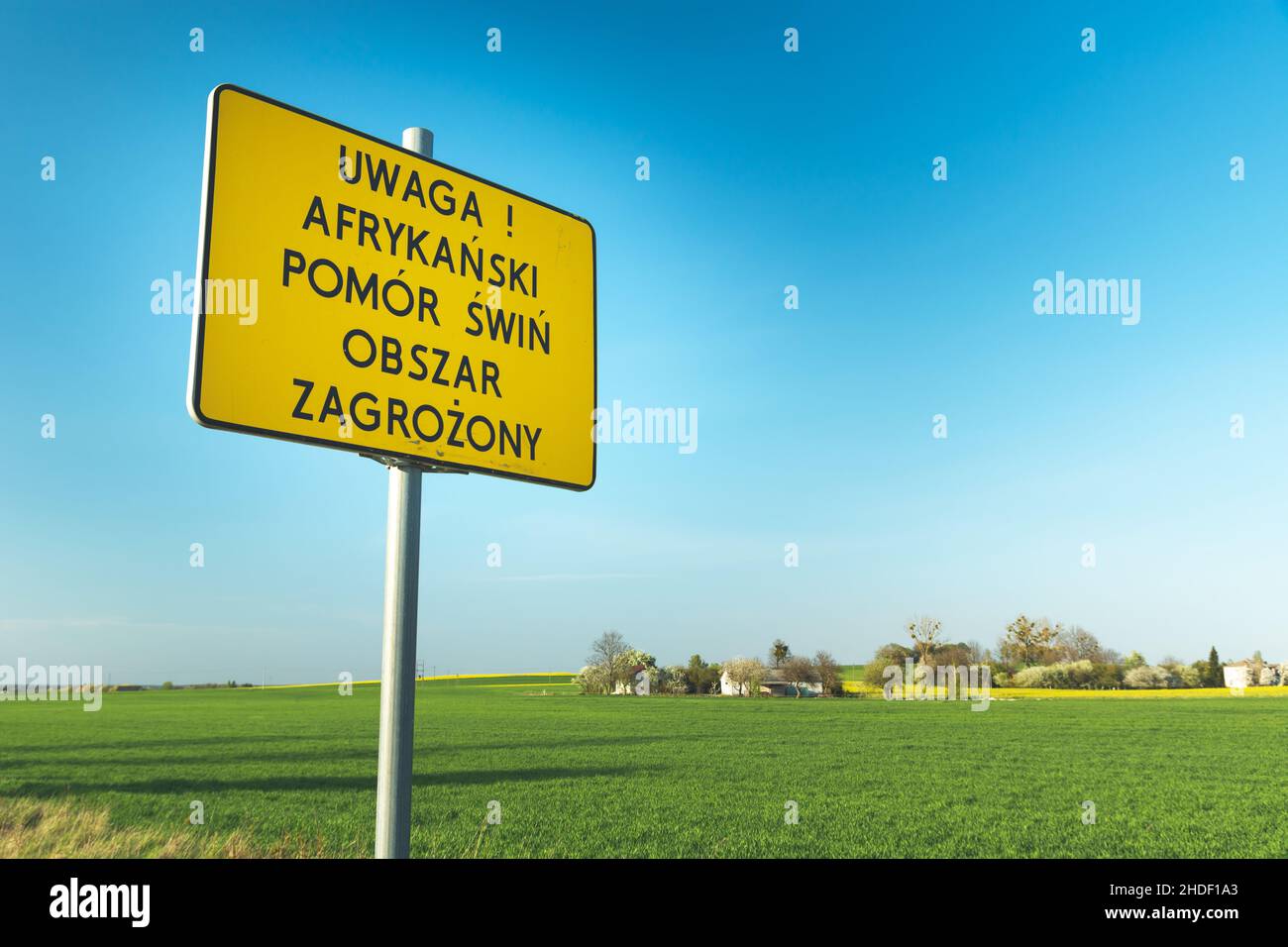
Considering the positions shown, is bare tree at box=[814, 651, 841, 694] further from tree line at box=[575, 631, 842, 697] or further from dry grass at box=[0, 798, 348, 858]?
dry grass at box=[0, 798, 348, 858]

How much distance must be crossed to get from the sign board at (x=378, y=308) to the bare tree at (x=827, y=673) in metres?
103

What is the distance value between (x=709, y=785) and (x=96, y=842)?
675 inches

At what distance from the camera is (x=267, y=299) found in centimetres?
284

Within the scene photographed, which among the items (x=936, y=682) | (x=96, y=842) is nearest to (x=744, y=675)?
(x=936, y=682)

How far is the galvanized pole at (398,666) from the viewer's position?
9.41ft

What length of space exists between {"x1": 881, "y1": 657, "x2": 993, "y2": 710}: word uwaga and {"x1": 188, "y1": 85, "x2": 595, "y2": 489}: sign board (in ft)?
305

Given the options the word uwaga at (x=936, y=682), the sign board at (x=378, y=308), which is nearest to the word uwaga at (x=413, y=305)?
the sign board at (x=378, y=308)

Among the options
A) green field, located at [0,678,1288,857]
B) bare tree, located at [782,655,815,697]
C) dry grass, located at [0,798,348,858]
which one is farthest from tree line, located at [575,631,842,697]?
dry grass, located at [0,798,348,858]

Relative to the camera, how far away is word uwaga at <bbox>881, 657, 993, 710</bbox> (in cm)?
9412

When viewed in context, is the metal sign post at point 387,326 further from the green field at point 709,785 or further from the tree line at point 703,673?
the tree line at point 703,673

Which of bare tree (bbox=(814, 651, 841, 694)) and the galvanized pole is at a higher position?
the galvanized pole

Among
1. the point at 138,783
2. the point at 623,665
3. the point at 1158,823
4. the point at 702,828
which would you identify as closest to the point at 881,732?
the point at 1158,823

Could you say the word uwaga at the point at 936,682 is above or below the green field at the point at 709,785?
below
